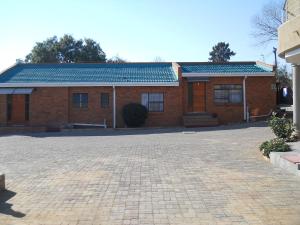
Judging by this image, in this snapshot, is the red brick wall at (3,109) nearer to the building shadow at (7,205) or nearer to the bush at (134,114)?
the bush at (134,114)

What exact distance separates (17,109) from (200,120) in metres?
11.9

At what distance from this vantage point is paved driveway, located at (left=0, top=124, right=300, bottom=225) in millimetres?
6395

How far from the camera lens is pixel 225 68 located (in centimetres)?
2841

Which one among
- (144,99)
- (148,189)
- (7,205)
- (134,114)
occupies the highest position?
(144,99)

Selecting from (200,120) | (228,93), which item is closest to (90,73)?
(200,120)

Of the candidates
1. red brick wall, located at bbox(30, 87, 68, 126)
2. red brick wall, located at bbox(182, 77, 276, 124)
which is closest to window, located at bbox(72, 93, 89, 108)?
red brick wall, located at bbox(30, 87, 68, 126)

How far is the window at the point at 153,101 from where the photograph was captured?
87.8ft

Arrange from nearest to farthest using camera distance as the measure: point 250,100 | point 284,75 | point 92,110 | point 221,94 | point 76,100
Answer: point 92,110, point 76,100, point 250,100, point 221,94, point 284,75

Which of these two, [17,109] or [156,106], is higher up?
[156,106]

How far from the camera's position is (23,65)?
30.6 metres

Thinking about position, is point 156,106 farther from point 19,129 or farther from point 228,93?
point 19,129

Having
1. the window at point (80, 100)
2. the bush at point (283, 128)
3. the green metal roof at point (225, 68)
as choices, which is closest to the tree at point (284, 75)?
the green metal roof at point (225, 68)

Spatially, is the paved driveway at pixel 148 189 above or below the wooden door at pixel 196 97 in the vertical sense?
below

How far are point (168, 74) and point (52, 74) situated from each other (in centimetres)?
785
